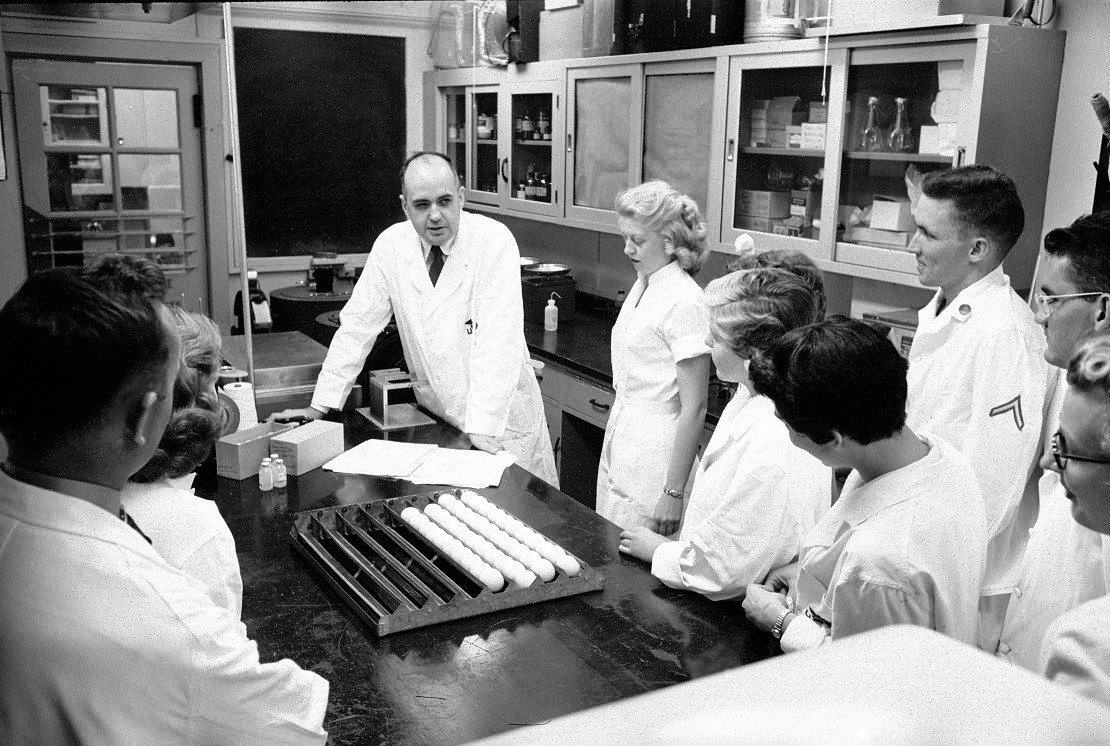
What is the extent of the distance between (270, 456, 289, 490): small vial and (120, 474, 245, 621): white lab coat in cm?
107

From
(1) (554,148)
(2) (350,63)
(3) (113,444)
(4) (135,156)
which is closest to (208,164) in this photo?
(4) (135,156)

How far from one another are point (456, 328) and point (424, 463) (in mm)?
679

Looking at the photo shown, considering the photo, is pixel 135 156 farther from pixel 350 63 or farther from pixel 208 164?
pixel 350 63

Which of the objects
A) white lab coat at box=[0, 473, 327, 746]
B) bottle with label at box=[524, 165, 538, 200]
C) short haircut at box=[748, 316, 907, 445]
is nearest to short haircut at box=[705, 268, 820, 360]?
short haircut at box=[748, 316, 907, 445]

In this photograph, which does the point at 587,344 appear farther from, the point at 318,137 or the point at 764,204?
the point at 318,137

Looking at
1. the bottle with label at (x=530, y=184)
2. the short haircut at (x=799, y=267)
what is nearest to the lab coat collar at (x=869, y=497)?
the short haircut at (x=799, y=267)

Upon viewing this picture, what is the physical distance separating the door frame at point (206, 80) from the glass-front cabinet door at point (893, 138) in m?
3.15

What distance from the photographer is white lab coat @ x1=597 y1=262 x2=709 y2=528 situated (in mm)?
2957

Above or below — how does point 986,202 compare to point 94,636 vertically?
above

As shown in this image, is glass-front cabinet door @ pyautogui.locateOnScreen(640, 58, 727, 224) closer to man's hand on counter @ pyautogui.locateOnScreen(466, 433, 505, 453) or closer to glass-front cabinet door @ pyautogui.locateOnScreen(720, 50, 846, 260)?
glass-front cabinet door @ pyautogui.locateOnScreen(720, 50, 846, 260)

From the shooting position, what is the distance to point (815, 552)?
1661mm

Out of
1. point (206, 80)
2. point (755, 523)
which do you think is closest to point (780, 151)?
point (755, 523)

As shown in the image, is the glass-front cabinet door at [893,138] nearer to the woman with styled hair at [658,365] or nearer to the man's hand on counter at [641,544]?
the woman with styled hair at [658,365]

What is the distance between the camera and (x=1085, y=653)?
751 mm
